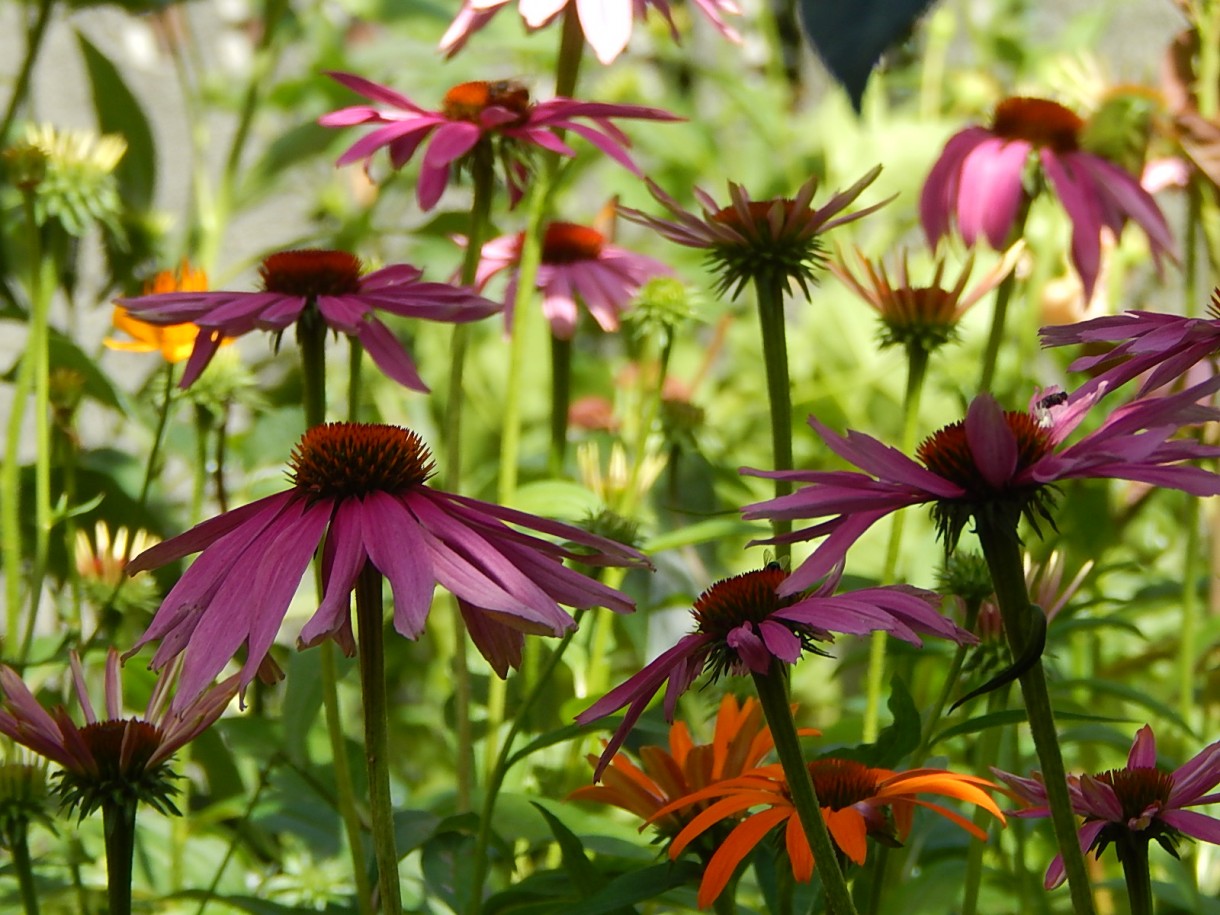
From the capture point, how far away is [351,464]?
413mm

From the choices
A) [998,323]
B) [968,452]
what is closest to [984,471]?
[968,452]

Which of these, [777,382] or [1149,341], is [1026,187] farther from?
[1149,341]

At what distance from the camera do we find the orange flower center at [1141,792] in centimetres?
39

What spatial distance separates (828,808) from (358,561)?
0.15 metres

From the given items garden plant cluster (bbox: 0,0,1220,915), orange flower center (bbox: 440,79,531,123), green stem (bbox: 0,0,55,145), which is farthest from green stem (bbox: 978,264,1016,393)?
green stem (bbox: 0,0,55,145)

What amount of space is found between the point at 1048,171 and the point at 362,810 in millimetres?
457

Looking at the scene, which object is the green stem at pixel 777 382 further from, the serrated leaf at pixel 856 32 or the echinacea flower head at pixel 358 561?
the serrated leaf at pixel 856 32

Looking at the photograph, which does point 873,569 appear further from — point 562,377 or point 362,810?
point 362,810

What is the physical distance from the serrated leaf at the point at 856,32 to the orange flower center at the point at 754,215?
326 millimetres

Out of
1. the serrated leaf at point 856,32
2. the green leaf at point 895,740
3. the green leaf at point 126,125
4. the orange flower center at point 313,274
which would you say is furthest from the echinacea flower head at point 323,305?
the green leaf at point 126,125

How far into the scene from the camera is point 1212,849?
2.63 ft

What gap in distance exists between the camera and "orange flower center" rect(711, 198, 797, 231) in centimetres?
55

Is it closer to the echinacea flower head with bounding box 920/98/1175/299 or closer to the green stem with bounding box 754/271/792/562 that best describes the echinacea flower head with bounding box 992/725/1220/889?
the green stem with bounding box 754/271/792/562

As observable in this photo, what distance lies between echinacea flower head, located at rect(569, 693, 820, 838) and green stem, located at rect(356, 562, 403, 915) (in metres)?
0.10
